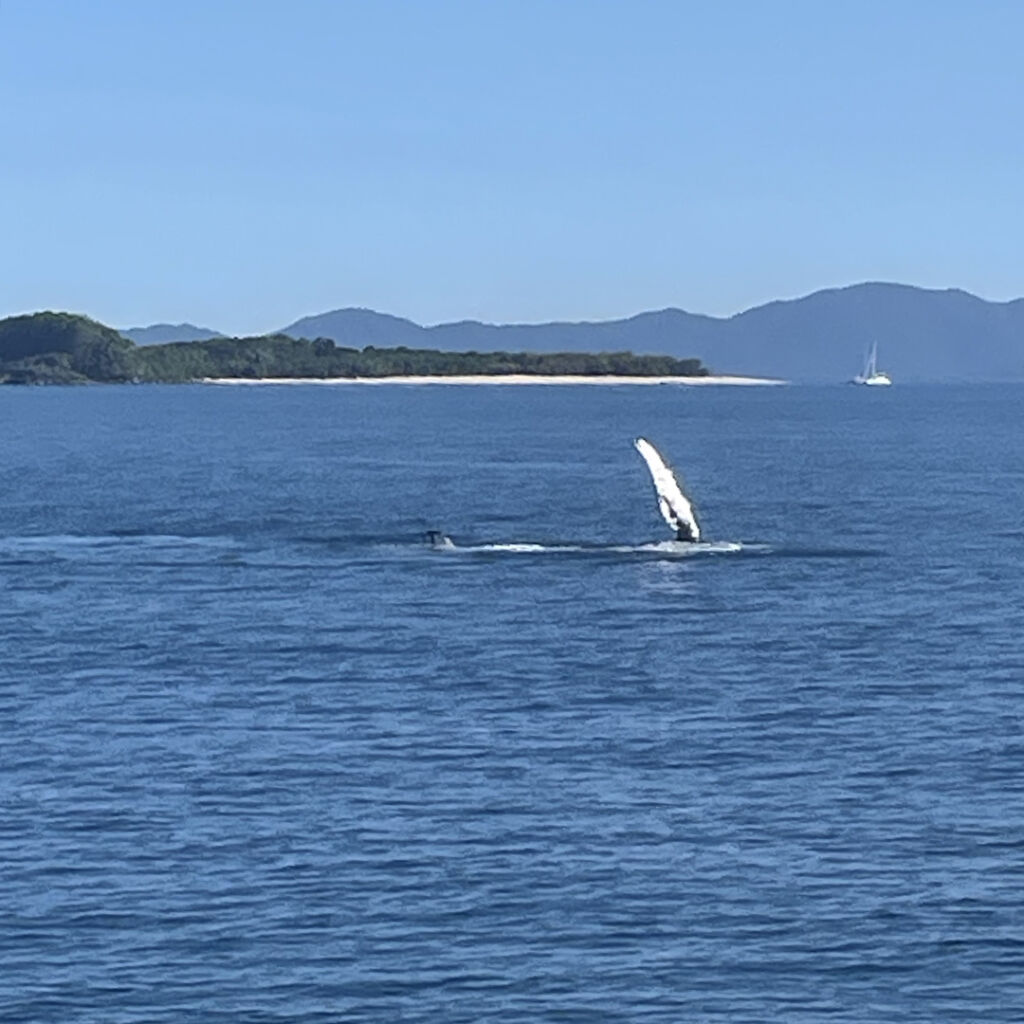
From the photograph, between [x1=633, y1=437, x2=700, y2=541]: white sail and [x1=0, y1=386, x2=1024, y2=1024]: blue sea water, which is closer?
[x1=0, y1=386, x2=1024, y2=1024]: blue sea water

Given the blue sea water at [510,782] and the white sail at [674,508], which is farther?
the white sail at [674,508]

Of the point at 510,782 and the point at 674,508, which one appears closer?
the point at 510,782

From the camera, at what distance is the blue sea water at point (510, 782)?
33.2m

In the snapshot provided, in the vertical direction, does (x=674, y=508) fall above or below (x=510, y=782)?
above

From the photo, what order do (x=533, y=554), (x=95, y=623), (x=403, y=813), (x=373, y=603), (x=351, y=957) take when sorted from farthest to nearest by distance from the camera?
(x=533, y=554) → (x=373, y=603) → (x=95, y=623) → (x=403, y=813) → (x=351, y=957)

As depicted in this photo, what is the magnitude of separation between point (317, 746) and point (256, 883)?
32.0ft

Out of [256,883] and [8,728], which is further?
[8,728]

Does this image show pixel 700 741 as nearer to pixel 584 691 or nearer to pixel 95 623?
→ pixel 584 691

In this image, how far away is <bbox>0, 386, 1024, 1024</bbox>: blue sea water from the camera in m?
33.2

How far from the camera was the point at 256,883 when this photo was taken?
36.8 metres

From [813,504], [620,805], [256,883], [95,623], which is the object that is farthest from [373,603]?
[813,504]

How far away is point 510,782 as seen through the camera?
43.2 m

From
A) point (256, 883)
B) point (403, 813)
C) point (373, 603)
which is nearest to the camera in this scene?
point (256, 883)

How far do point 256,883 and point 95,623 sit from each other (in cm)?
2872
